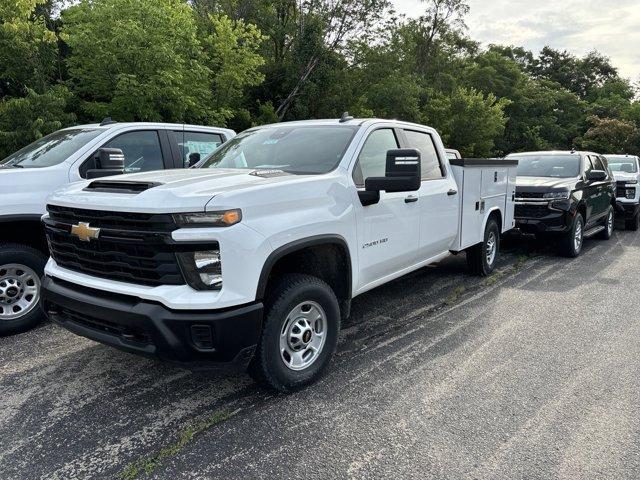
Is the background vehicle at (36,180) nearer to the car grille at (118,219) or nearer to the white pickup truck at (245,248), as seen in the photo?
the white pickup truck at (245,248)

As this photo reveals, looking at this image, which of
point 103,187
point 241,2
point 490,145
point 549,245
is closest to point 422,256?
point 103,187

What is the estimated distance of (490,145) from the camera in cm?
2805

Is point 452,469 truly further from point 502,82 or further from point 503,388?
point 502,82

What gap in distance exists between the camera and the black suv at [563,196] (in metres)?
8.19

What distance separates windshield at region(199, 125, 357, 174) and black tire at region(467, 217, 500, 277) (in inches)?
128

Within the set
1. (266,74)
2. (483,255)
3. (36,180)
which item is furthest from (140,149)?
(266,74)

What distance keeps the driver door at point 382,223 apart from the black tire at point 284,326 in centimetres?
55

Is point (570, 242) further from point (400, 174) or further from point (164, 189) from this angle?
point (164, 189)

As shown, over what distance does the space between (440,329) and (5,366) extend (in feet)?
12.5

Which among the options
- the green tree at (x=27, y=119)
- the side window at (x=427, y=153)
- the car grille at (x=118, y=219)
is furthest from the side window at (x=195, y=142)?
the green tree at (x=27, y=119)

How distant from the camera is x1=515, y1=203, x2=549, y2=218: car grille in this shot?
823cm

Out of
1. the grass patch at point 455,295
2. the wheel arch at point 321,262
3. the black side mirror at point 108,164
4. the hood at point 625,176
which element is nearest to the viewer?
the wheel arch at point 321,262

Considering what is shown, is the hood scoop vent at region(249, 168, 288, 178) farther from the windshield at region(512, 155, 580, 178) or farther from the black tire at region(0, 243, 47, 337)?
the windshield at region(512, 155, 580, 178)

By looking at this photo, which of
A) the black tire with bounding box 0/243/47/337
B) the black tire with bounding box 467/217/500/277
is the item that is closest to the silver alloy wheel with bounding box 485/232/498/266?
the black tire with bounding box 467/217/500/277
